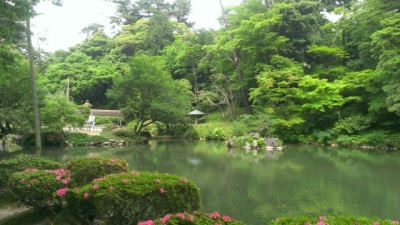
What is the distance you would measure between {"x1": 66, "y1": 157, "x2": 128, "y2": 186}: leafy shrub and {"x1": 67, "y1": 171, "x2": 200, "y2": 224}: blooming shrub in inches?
45.3

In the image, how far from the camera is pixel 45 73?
109ft

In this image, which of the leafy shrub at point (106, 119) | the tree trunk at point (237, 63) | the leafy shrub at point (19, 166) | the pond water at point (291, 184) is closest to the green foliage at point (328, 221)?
the pond water at point (291, 184)

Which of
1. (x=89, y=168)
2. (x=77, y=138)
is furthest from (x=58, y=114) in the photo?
(x=89, y=168)

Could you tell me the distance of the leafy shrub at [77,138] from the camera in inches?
671

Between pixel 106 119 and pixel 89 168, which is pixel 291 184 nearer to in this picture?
pixel 89 168

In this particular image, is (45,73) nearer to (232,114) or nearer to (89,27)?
(89,27)

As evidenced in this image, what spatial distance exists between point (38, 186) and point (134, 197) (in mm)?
1634

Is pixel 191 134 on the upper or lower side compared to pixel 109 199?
lower

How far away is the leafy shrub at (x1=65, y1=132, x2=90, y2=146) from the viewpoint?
17036 millimetres

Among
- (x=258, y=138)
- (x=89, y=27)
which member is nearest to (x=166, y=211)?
(x=258, y=138)

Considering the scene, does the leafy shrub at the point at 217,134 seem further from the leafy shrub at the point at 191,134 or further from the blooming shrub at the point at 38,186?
the blooming shrub at the point at 38,186

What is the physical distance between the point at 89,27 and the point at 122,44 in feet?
33.3

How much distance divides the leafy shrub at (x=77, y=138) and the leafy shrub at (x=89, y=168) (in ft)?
41.4

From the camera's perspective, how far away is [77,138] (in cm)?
1723
